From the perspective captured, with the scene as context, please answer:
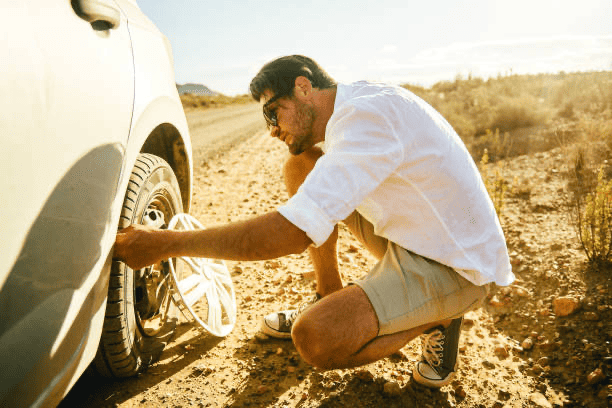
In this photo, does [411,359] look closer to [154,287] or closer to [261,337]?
[261,337]

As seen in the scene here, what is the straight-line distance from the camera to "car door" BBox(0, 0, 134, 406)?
0.98 metres

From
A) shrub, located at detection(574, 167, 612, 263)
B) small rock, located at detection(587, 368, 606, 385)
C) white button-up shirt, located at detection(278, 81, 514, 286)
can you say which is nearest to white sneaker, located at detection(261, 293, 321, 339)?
white button-up shirt, located at detection(278, 81, 514, 286)

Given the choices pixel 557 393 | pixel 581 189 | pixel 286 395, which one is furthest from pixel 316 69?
pixel 581 189

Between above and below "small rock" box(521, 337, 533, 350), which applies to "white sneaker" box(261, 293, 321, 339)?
above

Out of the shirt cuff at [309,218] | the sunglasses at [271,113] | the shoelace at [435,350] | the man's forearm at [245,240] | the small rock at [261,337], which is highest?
the sunglasses at [271,113]

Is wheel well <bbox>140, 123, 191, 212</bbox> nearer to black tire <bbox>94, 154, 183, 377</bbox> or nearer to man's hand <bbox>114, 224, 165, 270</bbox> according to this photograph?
black tire <bbox>94, 154, 183, 377</bbox>

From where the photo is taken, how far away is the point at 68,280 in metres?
1.16

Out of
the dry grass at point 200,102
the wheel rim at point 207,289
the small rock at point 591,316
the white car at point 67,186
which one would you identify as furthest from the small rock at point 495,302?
the dry grass at point 200,102

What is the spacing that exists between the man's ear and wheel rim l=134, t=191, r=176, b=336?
0.80 meters

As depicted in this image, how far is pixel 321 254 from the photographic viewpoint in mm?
2322

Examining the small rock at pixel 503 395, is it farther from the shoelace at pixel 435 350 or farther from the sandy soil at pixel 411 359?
the shoelace at pixel 435 350

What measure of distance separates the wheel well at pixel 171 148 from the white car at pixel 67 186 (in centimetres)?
48

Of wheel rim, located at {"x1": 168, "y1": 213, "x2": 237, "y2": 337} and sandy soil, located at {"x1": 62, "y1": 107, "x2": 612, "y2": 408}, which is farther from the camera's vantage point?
wheel rim, located at {"x1": 168, "y1": 213, "x2": 237, "y2": 337}

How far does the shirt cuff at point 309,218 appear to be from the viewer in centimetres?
139
